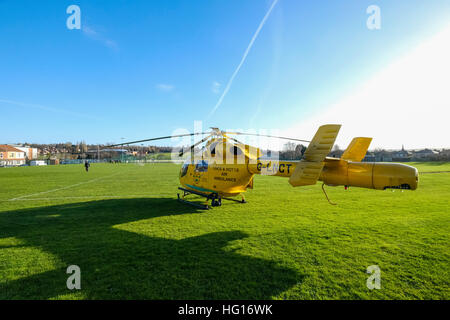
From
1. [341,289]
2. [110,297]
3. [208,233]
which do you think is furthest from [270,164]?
[110,297]

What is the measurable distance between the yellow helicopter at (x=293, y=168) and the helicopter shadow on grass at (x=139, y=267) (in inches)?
93.9

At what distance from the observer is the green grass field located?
3.36 m

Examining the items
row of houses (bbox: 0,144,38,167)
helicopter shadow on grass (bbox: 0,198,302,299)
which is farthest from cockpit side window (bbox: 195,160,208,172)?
row of houses (bbox: 0,144,38,167)

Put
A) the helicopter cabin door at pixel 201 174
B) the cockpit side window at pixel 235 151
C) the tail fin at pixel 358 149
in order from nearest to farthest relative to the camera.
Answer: the tail fin at pixel 358 149, the cockpit side window at pixel 235 151, the helicopter cabin door at pixel 201 174

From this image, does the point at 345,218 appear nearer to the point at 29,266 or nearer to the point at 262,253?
the point at 262,253

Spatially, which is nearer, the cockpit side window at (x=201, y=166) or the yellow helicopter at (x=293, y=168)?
the yellow helicopter at (x=293, y=168)

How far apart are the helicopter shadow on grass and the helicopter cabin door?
343 centimetres

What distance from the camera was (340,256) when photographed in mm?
4414

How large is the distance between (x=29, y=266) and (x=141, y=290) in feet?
8.46

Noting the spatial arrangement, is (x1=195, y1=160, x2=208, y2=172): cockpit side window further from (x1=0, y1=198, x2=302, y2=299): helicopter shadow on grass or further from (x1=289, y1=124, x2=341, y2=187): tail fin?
(x1=289, y1=124, x2=341, y2=187): tail fin

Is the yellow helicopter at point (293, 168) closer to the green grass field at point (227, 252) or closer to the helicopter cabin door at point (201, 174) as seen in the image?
the helicopter cabin door at point (201, 174)

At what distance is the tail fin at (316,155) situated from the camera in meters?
4.47

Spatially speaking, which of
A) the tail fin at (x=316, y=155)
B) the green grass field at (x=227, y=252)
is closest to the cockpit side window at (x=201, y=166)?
the green grass field at (x=227, y=252)
